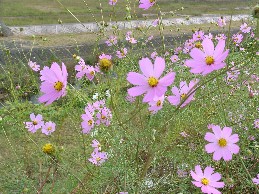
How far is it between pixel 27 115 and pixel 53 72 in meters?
2.42

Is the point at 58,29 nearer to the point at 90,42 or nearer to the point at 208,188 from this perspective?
the point at 90,42

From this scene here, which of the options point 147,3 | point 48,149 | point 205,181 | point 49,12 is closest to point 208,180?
point 205,181

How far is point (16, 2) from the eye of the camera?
1761 centimetres

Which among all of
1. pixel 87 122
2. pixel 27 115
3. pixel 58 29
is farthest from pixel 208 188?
pixel 58 29

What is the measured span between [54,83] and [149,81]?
183 millimetres

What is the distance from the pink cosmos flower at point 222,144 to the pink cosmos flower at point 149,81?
34 centimetres

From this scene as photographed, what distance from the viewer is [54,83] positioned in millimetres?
796

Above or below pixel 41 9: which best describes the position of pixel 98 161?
below

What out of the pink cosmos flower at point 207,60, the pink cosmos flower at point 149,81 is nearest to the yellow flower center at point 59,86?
the pink cosmos flower at point 149,81

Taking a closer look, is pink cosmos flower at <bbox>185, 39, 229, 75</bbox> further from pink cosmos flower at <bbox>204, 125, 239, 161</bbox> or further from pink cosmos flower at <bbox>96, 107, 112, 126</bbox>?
pink cosmos flower at <bbox>96, 107, 112, 126</bbox>

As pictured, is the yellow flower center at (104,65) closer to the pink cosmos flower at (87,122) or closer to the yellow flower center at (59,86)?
the yellow flower center at (59,86)

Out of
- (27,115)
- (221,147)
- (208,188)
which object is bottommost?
(208,188)

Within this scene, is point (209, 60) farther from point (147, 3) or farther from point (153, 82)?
point (147, 3)

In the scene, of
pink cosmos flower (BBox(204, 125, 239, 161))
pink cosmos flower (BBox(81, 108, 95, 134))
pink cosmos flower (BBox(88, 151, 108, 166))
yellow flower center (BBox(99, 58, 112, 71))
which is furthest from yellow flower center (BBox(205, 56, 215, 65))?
pink cosmos flower (BBox(88, 151, 108, 166))
